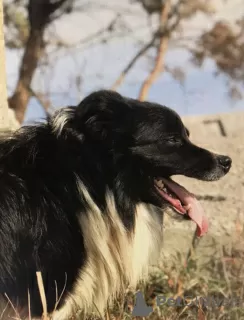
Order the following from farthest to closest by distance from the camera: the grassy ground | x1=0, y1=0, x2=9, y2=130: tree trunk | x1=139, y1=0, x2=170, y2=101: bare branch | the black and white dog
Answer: x1=139, y1=0, x2=170, y2=101: bare branch < x1=0, y1=0, x2=9, y2=130: tree trunk < the grassy ground < the black and white dog

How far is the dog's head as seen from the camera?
10.1 feet

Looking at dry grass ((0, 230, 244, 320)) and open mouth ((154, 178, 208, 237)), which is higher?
open mouth ((154, 178, 208, 237))

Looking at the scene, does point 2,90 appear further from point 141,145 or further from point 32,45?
point 32,45

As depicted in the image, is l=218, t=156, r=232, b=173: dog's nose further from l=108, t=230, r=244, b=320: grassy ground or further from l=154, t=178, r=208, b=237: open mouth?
l=108, t=230, r=244, b=320: grassy ground

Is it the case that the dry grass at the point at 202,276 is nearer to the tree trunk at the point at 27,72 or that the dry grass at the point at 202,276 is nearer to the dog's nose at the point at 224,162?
the dog's nose at the point at 224,162

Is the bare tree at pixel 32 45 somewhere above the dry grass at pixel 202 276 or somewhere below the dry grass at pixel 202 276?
above

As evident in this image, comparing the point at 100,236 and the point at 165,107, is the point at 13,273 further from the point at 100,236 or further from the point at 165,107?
the point at 165,107

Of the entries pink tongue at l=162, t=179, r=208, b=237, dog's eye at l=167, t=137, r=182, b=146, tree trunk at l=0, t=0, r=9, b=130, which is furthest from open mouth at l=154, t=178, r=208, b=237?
tree trunk at l=0, t=0, r=9, b=130

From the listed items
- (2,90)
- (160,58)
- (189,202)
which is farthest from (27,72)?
(189,202)

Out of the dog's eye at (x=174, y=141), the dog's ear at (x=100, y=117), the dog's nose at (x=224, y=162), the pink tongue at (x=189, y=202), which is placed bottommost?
the pink tongue at (x=189, y=202)

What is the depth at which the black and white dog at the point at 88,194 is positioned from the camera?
2842 millimetres

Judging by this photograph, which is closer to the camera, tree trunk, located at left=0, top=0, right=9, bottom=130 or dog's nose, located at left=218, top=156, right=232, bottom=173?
dog's nose, located at left=218, top=156, right=232, bottom=173

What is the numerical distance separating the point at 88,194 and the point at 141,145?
42cm

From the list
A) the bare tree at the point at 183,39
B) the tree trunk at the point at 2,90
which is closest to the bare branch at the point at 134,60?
the bare tree at the point at 183,39
